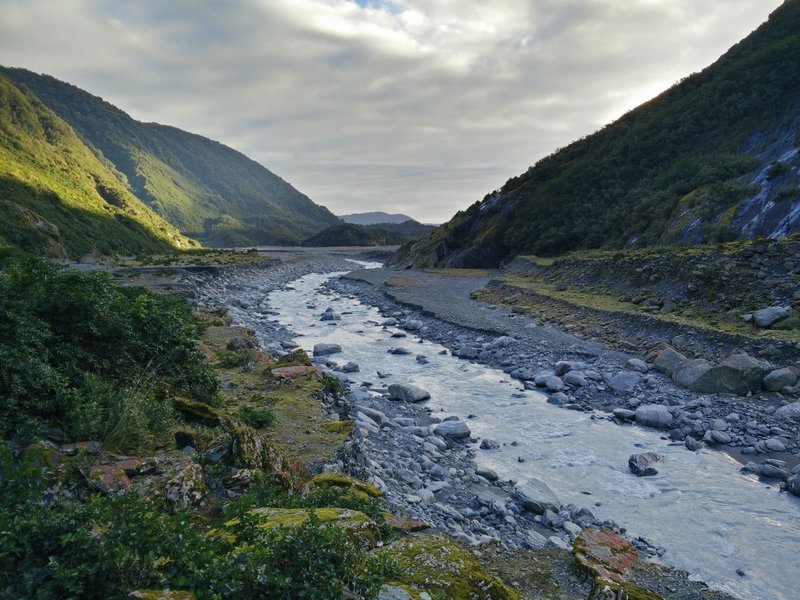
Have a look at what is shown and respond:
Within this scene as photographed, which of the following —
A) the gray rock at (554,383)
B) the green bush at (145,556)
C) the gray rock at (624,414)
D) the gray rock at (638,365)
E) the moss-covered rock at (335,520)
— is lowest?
the gray rock at (624,414)

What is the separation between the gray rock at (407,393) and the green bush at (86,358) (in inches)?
236

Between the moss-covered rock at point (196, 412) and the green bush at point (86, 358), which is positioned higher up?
the green bush at point (86, 358)

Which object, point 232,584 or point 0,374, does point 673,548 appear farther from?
point 0,374

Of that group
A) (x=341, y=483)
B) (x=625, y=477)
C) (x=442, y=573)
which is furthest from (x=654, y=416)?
(x=442, y=573)

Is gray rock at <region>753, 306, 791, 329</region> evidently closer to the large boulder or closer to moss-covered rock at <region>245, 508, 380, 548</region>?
the large boulder

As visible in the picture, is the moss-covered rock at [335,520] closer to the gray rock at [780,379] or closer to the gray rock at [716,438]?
the gray rock at [716,438]

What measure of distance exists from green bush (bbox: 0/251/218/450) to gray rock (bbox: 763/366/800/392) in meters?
14.0

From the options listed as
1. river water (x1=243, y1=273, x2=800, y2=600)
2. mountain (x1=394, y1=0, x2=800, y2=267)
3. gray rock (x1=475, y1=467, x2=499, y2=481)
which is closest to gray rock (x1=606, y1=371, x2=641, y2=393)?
river water (x1=243, y1=273, x2=800, y2=600)

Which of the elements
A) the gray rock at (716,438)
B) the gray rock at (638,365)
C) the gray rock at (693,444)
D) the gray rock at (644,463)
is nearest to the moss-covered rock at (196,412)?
the gray rock at (644,463)

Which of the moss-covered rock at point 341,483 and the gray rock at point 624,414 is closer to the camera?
the moss-covered rock at point 341,483

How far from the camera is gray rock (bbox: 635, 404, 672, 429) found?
11367mm

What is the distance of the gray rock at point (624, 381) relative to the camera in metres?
13.7

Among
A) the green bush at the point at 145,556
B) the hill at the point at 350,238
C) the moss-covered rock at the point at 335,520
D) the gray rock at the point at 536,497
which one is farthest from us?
the hill at the point at 350,238

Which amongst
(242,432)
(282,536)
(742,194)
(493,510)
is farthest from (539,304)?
(282,536)
